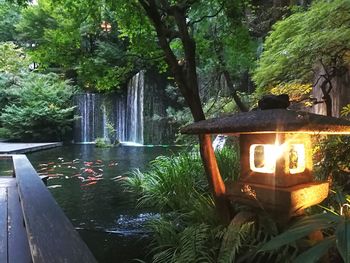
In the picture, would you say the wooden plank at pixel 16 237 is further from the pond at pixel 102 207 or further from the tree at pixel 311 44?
the tree at pixel 311 44

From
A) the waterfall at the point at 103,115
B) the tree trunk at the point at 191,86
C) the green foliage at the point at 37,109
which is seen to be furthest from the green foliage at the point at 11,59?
the tree trunk at the point at 191,86

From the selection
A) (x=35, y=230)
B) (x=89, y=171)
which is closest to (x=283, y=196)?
(x=35, y=230)

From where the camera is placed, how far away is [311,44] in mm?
3924

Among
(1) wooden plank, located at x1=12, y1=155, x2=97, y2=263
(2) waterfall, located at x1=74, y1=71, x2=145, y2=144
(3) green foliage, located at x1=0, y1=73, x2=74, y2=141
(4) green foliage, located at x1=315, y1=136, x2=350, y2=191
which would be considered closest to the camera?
(1) wooden plank, located at x1=12, y1=155, x2=97, y2=263

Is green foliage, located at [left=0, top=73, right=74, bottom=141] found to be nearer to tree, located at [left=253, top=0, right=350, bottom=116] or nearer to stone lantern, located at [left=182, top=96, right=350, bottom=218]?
tree, located at [left=253, top=0, right=350, bottom=116]

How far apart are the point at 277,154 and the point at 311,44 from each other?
1.78m

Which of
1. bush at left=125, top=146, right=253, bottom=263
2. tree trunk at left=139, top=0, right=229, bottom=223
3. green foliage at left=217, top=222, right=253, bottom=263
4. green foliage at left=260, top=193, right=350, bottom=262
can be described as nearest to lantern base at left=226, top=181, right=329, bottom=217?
green foliage at left=217, top=222, right=253, bottom=263

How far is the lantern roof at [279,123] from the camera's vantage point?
240 cm

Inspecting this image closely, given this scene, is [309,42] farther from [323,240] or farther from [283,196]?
[323,240]

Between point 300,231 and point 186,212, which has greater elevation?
point 300,231

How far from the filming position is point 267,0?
39.8 ft

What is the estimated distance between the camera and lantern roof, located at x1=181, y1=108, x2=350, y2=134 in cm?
240

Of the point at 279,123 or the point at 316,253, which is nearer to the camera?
the point at 316,253

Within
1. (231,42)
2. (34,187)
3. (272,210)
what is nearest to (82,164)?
(231,42)
